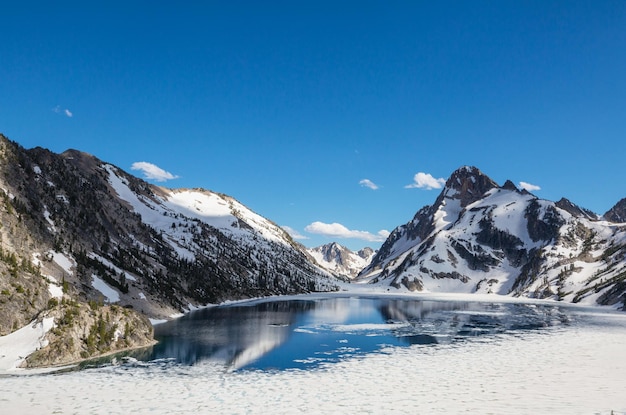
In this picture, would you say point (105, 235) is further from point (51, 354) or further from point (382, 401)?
point (382, 401)

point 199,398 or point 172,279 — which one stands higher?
point 172,279

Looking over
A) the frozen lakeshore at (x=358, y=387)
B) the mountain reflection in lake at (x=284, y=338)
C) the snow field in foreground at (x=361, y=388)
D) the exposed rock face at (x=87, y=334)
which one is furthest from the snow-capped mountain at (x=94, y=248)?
the snow field in foreground at (x=361, y=388)

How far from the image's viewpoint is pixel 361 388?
30.0m

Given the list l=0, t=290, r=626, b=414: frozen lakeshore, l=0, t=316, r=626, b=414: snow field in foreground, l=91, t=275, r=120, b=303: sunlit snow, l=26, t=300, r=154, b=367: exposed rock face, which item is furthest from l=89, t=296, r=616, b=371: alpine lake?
l=91, t=275, r=120, b=303: sunlit snow

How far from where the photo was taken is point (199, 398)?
27469 mm

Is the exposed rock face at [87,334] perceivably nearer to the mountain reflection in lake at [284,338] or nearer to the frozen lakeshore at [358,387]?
the mountain reflection in lake at [284,338]

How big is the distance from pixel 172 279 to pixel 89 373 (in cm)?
7722

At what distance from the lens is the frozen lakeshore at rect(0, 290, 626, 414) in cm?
2506

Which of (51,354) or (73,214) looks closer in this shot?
(51,354)

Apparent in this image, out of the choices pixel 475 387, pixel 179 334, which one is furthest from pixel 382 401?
pixel 179 334

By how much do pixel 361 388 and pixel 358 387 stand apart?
380 millimetres

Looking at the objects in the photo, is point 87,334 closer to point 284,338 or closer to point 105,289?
point 284,338

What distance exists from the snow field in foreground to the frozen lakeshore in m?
0.06

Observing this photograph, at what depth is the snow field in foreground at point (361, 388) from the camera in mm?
25000
